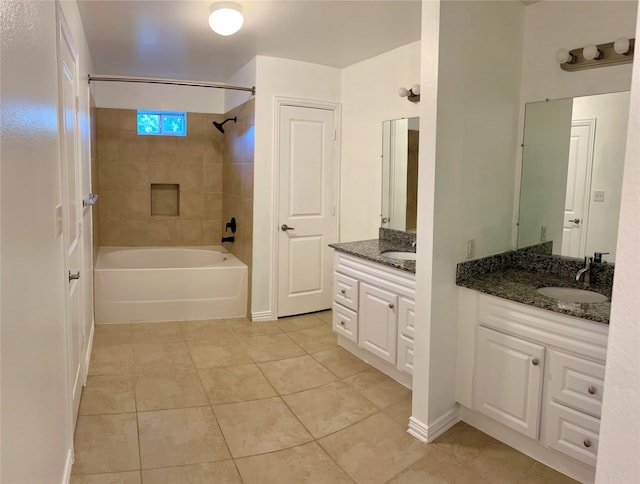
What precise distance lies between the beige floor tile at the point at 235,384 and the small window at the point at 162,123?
121 inches

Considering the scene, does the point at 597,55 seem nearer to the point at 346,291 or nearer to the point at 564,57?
the point at 564,57

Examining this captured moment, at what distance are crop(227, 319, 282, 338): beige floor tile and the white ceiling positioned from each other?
2.39m

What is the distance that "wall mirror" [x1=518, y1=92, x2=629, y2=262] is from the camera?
2.33 m

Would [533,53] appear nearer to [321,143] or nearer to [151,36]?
[321,143]

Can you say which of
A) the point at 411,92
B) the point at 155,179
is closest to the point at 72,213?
the point at 411,92

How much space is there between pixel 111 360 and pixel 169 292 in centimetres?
101

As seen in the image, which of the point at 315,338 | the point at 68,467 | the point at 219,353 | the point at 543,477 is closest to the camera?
the point at 68,467

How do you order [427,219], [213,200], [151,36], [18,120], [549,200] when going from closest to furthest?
1. [18,120]
2. [427,219]
3. [549,200]
4. [151,36]
5. [213,200]

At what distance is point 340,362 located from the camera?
334cm

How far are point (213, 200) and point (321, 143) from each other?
5.57 ft

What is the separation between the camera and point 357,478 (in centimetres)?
205

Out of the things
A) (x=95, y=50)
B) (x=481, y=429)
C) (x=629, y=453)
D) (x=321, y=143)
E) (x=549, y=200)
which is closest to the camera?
(x=629, y=453)

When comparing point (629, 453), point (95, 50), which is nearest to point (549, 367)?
point (629, 453)

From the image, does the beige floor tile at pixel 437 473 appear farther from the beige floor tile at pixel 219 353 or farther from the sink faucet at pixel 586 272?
the beige floor tile at pixel 219 353
